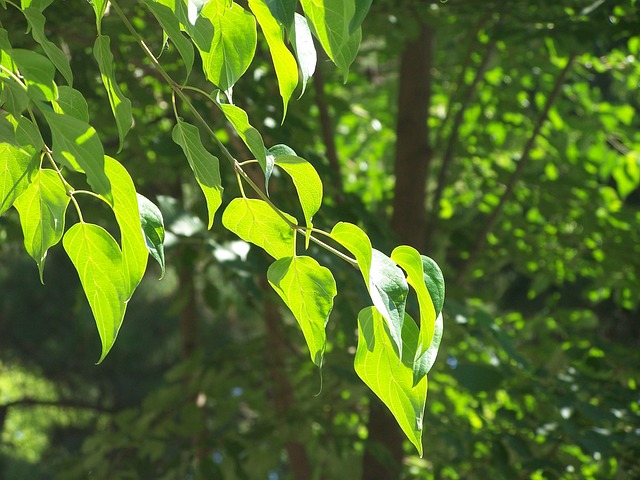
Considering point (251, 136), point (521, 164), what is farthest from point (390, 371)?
point (521, 164)

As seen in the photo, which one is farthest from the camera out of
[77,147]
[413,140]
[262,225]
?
[413,140]

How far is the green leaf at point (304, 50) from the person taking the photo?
380mm

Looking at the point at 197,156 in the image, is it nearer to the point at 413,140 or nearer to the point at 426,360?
the point at 426,360

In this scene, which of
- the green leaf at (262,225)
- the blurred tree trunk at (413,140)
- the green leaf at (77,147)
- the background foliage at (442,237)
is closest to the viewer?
the green leaf at (77,147)

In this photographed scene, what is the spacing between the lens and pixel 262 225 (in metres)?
0.44

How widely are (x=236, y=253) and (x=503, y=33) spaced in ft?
1.63

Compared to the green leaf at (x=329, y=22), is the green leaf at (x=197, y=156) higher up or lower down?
lower down

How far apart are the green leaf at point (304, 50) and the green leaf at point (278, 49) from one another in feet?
0.04

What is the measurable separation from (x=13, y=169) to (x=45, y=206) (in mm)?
23

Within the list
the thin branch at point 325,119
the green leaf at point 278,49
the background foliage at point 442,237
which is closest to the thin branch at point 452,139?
the background foliage at point 442,237

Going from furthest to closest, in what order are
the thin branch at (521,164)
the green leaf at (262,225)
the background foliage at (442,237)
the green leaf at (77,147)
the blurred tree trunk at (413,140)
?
the blurred tree trunk at (413,140), the thin branch at (521,164), the background foliage at (442,237), the green leaf at (262,225), the green leaf at (77,147)

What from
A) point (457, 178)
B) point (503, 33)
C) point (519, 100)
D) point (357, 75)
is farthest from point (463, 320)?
point (357, 75)

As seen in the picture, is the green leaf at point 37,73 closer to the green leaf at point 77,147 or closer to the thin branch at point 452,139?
the green leaf at point 77,147

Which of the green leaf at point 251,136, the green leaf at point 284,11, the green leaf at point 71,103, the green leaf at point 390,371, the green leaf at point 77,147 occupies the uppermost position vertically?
the green leaf at point 284,11
